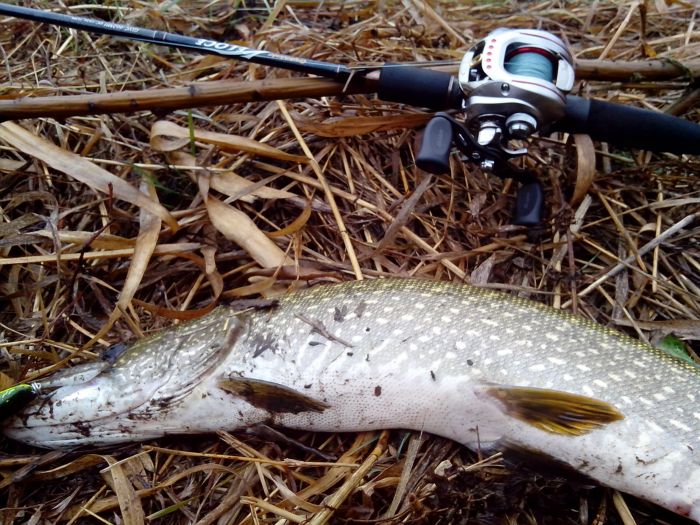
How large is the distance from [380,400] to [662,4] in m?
2.82

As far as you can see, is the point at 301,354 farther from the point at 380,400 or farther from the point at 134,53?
the point at 134,53

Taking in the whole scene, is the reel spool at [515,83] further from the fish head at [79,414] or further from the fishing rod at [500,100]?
the fish head at [79,414]

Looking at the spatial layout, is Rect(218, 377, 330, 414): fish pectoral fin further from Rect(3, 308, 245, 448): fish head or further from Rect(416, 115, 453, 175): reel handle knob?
Rect(416, 115, 453, 175): reel handle knob

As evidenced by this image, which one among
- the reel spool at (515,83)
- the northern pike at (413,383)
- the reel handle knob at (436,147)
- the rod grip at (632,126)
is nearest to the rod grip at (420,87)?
the reel spool at (515,83)

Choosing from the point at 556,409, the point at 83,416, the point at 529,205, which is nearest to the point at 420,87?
the point at 529,205

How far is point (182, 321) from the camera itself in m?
2.06

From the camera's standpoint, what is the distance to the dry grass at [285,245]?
1768mm

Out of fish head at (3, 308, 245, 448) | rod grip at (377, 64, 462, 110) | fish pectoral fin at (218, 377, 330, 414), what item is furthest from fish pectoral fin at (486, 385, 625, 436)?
rod grip at (377, 64, 462, 110)

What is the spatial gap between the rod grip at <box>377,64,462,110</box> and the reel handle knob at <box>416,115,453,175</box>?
0.72ft

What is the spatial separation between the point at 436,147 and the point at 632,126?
0.80 m

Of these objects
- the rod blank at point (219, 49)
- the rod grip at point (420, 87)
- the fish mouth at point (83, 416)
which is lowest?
the fish mouth at point (83, 416)

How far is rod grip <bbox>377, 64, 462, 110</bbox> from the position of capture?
1948mm

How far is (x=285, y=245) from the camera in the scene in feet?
7.51

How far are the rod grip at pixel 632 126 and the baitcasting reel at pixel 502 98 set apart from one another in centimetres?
12
